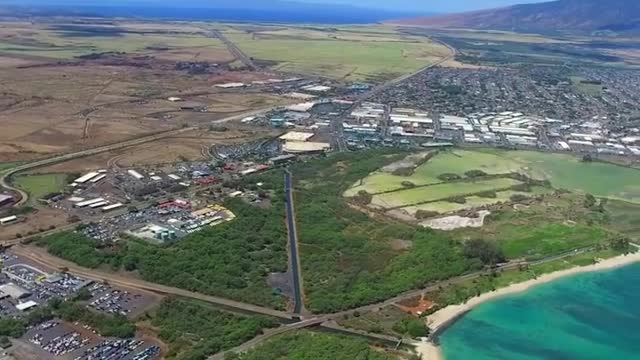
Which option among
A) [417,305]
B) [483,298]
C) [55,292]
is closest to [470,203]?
[483,298]

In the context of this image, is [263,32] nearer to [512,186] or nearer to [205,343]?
[512,186]

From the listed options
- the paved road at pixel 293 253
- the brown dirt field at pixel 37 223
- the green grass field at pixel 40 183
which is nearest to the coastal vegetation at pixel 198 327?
the paved road at pixel 293 253

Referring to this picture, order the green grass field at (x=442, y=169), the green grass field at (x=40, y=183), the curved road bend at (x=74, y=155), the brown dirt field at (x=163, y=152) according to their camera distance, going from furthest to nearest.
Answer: the brown dirt field at (x=163, y=152) → the green grass field at (x=442, y=169) → the curved road bend at (x=74, y=155) → the green grass field at (x=40, y=183)

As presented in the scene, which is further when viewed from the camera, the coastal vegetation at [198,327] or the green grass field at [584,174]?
the green grass field at [584,174]

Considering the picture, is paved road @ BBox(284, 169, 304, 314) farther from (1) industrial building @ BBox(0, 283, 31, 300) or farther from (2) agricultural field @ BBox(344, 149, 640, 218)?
(1) industrial building @ BBox(0, 283, 31, 300)

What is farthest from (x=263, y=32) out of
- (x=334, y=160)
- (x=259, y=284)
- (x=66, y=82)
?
(x=259, y=284)

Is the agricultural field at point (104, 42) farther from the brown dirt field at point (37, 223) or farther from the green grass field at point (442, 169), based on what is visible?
the brown dirt field at point (37, 223)

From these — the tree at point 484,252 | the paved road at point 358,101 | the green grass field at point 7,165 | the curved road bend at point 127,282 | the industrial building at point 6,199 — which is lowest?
the curved road bend at point 127,282
